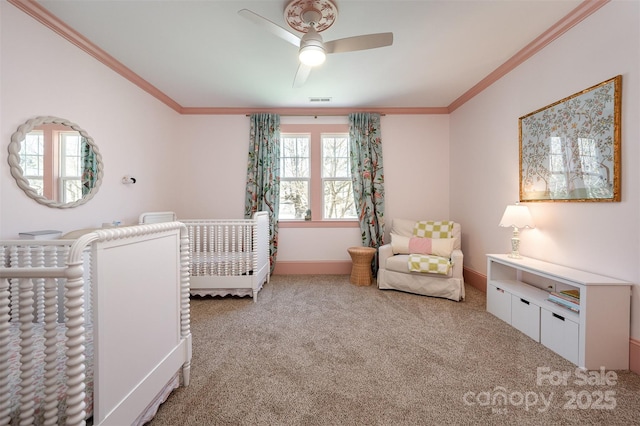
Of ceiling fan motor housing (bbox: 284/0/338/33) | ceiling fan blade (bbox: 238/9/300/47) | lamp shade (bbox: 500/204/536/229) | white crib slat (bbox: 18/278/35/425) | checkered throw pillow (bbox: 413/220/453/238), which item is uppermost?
ceiling fan motor housing (bbox: 284/0/338/33)

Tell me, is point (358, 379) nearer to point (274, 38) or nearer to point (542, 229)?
point (542, 229)

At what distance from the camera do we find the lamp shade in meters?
2.16

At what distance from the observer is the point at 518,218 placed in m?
2.19

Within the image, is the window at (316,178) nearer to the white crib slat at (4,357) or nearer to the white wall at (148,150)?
the white wall at (148,150)

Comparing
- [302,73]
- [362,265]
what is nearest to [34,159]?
[302,73]

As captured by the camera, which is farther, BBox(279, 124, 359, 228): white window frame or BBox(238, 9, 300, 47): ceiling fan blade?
BBox(279, 124, 359, 228): white window frame

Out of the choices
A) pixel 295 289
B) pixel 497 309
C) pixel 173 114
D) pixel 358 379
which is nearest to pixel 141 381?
pixel 358 379

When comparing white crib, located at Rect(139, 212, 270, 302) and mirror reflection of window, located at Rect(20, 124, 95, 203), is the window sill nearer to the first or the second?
white crib, located at Rect(139, 212, 270, 302)

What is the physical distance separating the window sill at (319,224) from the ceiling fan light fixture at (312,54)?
7.45 ft

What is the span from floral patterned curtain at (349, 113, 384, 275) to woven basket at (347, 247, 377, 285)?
14.6 inches

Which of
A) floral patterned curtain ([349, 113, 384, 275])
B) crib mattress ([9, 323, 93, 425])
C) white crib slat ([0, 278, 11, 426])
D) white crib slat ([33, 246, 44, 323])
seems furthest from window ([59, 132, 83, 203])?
floral patterned curtain ([349, 113, 384, 275])

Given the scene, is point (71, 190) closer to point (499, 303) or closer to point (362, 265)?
point (362, 265)

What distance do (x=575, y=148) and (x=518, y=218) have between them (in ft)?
2.11

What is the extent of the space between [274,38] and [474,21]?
1580 millimetres
